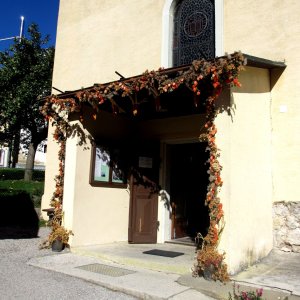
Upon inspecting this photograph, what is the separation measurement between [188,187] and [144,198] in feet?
4.85

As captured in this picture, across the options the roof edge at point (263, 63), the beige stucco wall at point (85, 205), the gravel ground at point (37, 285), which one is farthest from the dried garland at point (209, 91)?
the gravel ground at point (37, 285)

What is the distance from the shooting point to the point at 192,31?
346 inches

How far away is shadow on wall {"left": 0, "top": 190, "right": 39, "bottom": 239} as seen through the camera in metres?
9.95

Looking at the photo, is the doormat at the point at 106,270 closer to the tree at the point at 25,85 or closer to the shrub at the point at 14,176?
the tree at the point at 25,85

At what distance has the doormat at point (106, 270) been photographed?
558 cm

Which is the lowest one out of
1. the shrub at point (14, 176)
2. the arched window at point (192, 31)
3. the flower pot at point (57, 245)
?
the flower pot at point (57, 245)

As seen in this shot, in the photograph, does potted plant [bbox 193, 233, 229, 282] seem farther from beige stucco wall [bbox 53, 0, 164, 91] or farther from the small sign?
beige stucco wall [bbox 53, 0, 164, 91]

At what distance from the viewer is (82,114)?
7297 mm

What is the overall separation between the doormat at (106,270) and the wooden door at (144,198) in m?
2.10

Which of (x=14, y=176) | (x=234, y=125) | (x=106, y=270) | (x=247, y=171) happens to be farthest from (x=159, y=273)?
(x=14, y=176)

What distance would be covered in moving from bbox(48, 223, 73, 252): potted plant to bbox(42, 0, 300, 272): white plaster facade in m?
0.15

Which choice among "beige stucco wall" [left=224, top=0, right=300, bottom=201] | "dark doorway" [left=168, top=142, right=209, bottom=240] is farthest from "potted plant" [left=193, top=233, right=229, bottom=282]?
"dark doorway" [left=168, top=142, right=209, bottom=240]

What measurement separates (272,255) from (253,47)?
4085 millimetres

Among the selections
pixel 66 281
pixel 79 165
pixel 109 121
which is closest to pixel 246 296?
pixel 66 281
